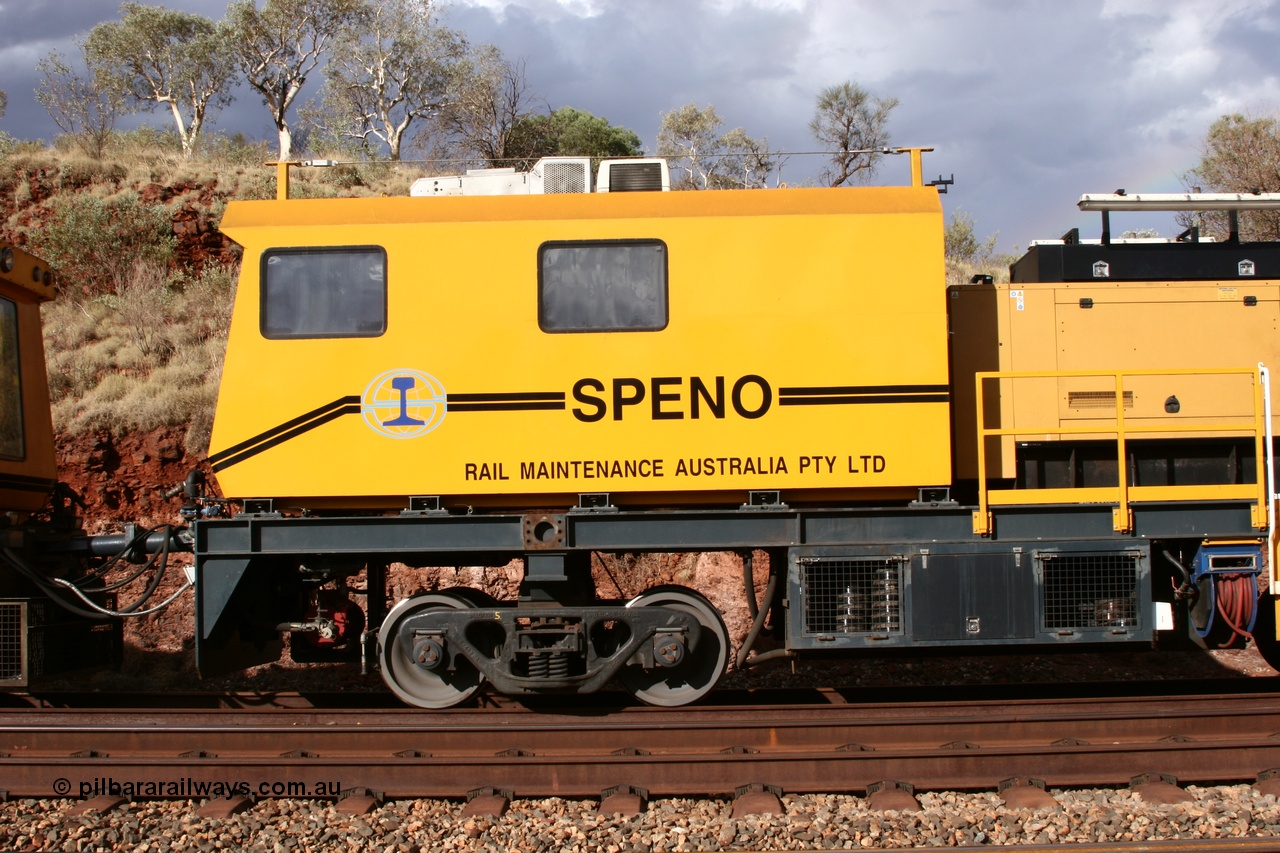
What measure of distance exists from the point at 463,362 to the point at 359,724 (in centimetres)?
266

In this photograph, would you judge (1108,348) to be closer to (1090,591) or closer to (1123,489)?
(1123,489)

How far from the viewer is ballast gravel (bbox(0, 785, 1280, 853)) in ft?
15.8

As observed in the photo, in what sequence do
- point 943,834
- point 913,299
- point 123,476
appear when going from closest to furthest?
point 943,834 < point 913,299 < point 123,476

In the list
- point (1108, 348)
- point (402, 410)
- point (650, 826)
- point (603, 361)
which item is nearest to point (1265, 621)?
point (1108, 348)

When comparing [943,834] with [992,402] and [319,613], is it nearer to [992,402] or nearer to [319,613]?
[992,402]

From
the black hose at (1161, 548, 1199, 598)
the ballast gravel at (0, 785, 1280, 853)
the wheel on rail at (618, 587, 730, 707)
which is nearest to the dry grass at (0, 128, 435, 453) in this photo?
the ballast gravel at (0, 785, 1280, 853)

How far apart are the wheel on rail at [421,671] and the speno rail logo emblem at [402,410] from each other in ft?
3.94

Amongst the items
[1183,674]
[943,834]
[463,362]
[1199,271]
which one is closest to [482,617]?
[463,362]

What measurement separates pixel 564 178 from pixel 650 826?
14.9 feet

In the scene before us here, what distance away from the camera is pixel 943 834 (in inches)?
191

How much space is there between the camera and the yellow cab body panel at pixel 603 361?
244 inches

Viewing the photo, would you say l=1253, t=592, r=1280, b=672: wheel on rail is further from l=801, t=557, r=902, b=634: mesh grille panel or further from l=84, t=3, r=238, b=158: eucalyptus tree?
l=84, t=3, r=238, b=158: eucalyptus tree

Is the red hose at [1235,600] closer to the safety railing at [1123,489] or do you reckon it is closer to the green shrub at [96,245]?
the safety railing at [1123,489]

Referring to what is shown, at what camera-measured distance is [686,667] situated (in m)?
6.49
